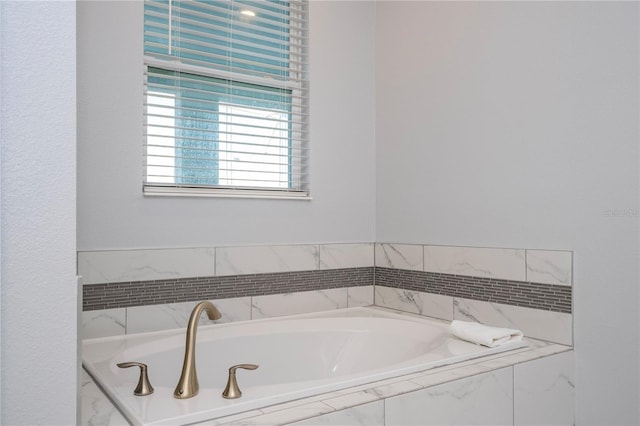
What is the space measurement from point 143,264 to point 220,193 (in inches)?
18.7

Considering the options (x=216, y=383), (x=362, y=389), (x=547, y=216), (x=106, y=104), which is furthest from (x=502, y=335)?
(x=106, y=104)

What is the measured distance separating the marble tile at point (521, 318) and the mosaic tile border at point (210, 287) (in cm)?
68

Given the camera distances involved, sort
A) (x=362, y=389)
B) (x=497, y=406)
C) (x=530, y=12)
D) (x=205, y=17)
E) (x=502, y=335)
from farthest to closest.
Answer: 1. (x=205, y=17)
2. (x=530, y=12)
3. (x=502, y=335)
4. (x=497, y=406)
5. (x=362, y=389)

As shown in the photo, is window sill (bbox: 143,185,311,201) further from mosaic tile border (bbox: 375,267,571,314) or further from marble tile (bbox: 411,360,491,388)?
marble tile (bbox: 411,360,491,388)

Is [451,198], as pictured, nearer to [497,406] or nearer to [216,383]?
[497,406]

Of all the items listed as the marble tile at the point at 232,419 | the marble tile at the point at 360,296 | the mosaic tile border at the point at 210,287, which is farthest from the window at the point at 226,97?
the marble tile at the point at 232,419

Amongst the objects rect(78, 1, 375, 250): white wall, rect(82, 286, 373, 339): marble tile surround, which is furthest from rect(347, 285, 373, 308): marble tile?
rect(78, 1, 375, 250): white wall

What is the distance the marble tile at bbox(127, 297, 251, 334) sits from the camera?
2.21 metres

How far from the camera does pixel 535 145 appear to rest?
2.14 metres

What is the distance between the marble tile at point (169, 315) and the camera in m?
2.21

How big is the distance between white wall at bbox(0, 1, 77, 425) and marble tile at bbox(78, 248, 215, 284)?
1.34 m

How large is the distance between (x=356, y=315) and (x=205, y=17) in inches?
65.1

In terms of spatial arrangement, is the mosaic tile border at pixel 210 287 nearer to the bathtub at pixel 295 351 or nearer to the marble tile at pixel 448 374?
the bathtub at pixel 295 351

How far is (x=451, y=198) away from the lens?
98.5 inches
